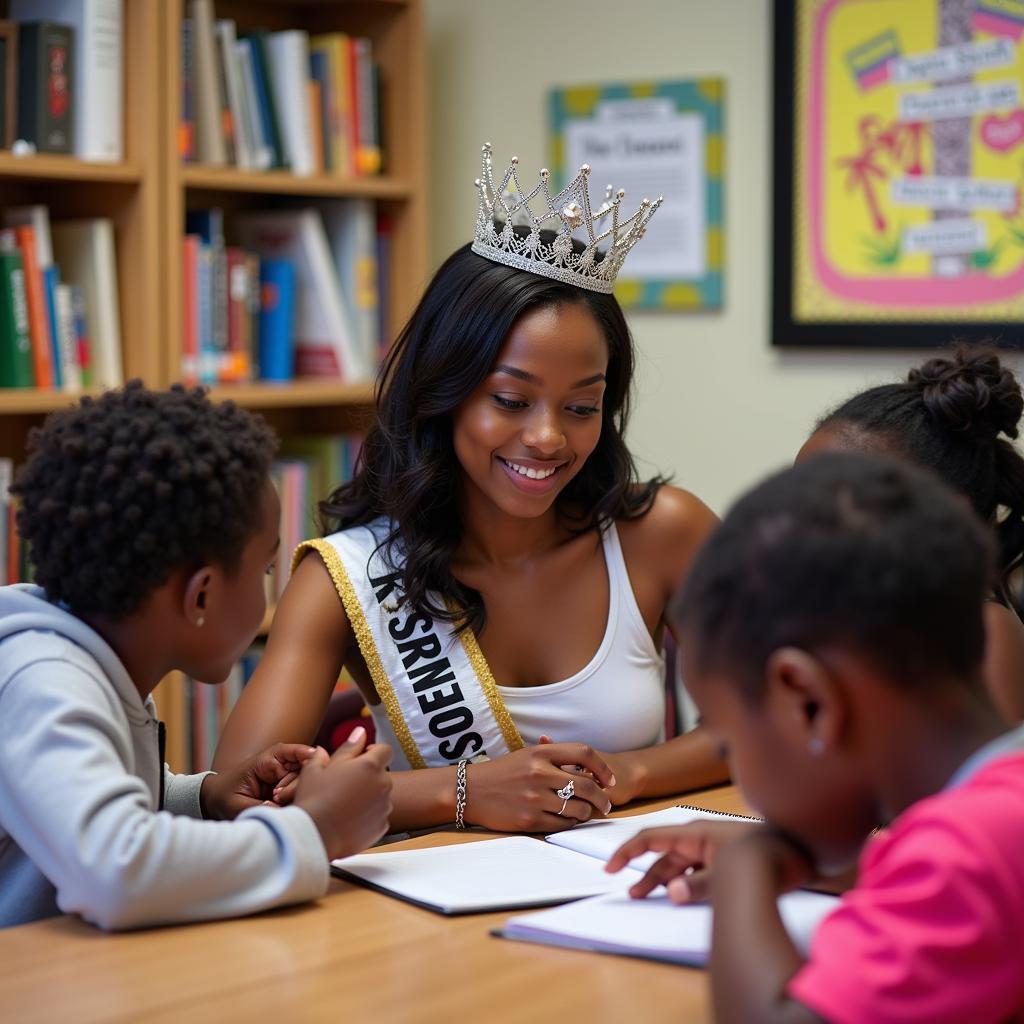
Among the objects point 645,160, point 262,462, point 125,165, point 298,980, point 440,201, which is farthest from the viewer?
point 440,201

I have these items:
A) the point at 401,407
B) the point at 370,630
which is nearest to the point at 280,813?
the point at 370,630

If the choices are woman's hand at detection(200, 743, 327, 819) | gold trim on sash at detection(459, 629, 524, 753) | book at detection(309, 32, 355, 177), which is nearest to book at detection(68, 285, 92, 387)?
book at detection(309, 32, 355, 177)

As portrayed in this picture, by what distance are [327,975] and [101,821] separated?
0.22m

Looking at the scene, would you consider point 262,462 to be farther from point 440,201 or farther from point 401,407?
point 440,201

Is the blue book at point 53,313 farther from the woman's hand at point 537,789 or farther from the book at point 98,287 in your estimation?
the woman's hand at point 537,789

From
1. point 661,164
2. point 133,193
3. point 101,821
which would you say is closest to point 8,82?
point 133,193

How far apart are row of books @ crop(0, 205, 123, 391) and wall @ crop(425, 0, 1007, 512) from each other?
0.99 meters

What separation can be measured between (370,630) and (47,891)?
0.57 meters

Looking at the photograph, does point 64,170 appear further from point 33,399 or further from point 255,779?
point 255,779

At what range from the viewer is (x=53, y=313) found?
9.05 ft

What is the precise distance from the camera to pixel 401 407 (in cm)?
184

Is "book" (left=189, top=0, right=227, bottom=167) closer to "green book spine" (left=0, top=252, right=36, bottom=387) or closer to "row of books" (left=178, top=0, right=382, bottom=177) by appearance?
"row of books" (left=178, top=0, right=382, bottom=177)

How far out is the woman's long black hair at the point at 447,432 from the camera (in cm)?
176

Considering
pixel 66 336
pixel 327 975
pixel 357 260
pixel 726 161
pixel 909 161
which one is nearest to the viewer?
pixel 327 975
